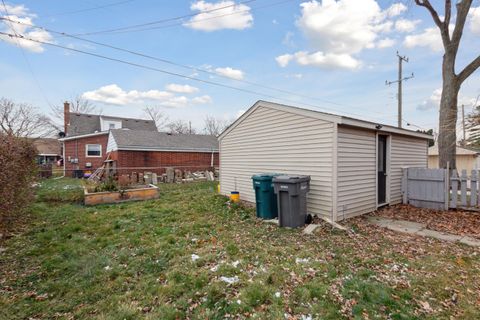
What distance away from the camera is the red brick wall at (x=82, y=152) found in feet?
66.5

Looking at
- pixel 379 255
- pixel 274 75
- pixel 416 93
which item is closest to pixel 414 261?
pixel 379 255

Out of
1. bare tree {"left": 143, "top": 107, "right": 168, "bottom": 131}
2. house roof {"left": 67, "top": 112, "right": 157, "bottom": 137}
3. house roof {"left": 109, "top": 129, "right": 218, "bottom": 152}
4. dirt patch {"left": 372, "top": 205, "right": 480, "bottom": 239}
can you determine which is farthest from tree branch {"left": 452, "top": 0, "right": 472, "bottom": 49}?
bare tree {"left": 143, "top": 107, "right": 168, "bottom": 131}

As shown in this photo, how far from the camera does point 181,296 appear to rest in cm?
294

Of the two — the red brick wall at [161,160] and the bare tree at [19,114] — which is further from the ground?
the bare tree at [19,114]

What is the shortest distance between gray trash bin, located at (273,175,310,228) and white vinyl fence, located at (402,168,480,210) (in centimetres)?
444

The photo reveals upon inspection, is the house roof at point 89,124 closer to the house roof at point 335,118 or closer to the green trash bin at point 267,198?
the house roof at point 335,118

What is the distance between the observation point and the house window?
2041 cm

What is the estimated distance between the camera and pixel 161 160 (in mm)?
17656

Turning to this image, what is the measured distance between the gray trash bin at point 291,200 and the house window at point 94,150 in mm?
19601

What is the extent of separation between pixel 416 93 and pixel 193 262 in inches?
744

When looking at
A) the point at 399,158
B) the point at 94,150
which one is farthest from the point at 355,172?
the point at 94,150

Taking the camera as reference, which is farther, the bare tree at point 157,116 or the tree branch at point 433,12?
the bare tree at point 157,116

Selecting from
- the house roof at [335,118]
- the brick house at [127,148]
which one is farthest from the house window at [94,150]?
the house roof at [335,118]

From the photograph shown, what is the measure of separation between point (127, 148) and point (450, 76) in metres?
17.2
